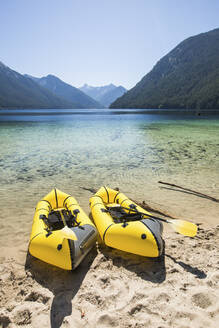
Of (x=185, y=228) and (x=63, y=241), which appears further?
(x=185, y=228)

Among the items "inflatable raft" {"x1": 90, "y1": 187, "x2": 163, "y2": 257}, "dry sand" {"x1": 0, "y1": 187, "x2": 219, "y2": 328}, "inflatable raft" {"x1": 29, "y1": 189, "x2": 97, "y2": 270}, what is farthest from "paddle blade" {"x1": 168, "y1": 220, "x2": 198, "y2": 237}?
"inflatable raft" {"x1": 29, "y1": 189, "x2": 97, "y2": 270}

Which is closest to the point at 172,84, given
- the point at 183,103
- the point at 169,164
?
the point at 183,103

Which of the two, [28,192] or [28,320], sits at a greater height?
[28,320]

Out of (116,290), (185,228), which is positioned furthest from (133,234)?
(185,228)

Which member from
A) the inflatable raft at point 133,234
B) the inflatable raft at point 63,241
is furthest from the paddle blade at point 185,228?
the inflatable raft at point 63,241

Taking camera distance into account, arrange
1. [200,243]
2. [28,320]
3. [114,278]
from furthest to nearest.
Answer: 1. [200,243]
2. [114,278]
3. [28,320]

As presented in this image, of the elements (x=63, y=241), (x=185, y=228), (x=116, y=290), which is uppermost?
(x=63, y=241)

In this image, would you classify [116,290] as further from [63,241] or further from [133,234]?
[63,241]

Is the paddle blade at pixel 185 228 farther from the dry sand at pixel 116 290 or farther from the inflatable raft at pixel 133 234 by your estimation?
the inflatable raft at pixel 133 234

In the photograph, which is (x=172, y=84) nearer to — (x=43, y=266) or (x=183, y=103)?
(x=183, y=103)

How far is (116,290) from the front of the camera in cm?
343

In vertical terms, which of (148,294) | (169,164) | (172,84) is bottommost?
(169,164)

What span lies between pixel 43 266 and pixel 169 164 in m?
10.7

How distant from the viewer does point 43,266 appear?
414 cm
